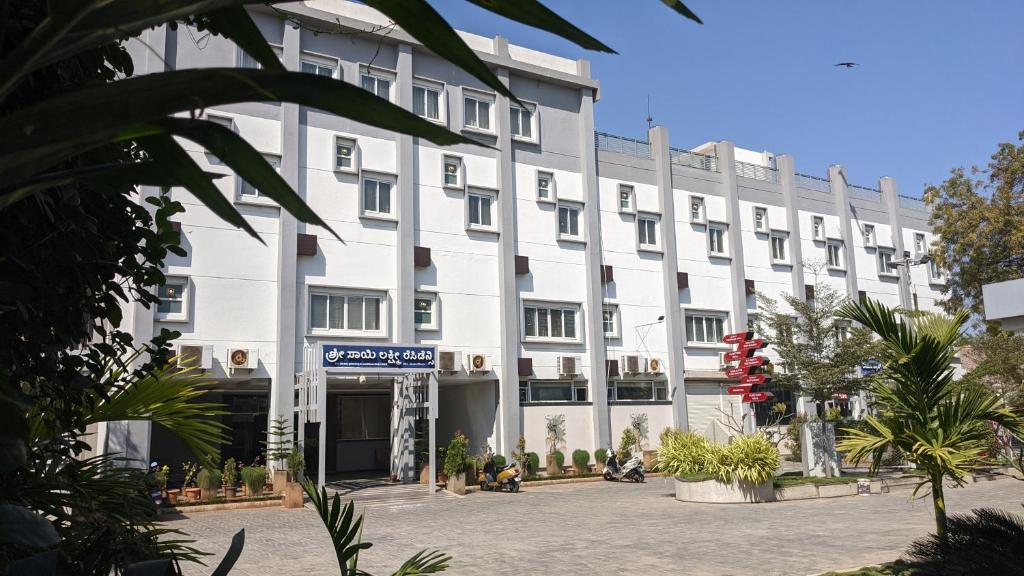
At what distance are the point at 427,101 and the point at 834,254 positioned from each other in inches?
813

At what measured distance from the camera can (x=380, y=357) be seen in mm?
21859

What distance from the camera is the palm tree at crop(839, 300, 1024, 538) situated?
7.67m

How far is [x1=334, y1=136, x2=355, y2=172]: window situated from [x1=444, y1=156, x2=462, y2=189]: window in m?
3.18

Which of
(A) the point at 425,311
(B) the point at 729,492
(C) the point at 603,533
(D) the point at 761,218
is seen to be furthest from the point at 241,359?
(D) the point at 761,218

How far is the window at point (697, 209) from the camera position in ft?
105

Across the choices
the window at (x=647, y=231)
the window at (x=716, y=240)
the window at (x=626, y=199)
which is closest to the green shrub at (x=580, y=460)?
the window at (x=647, y=231)

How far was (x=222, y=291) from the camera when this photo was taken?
21812 millimetres

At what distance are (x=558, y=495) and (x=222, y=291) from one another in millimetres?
10708

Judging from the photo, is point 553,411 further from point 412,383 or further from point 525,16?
point 525,16

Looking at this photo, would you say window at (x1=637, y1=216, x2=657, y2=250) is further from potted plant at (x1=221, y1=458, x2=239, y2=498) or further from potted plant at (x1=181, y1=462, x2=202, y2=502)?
potted plant at (x1=181, y1=462, x2=202, y2=502)

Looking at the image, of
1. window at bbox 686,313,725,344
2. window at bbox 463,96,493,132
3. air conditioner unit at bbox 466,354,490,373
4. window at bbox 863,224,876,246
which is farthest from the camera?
window at bbox 863,224,876,246

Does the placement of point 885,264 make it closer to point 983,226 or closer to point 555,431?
point 983,226

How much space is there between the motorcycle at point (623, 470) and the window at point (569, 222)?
7.68 m

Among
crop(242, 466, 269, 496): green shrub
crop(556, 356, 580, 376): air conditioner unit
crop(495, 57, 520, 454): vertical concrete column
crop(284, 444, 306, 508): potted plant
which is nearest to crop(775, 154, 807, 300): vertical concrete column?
crop(556, 356, 580, 376): air conditioner unit
